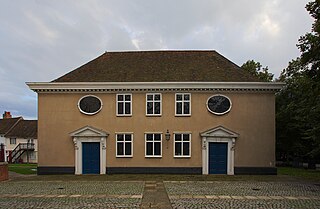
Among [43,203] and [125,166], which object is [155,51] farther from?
[43,203]

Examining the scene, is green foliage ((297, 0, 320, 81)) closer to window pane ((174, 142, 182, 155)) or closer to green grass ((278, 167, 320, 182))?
green grass ((278, 167, 320, 182))

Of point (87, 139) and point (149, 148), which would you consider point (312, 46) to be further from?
point (87, 139)

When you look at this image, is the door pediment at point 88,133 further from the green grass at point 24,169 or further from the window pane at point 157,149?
the green grass at point 24,169

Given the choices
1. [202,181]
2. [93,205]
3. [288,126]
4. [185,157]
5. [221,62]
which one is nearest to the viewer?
[93,205]

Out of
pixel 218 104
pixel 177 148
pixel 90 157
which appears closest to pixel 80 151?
pixel 90 157

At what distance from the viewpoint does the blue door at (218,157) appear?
21.6 m

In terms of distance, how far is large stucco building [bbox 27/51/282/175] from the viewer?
849 inches

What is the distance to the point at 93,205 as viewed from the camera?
11.3 m

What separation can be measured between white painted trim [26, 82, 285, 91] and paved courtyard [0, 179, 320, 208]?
672 cm

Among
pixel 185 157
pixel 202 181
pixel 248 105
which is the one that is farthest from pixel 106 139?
pixel 248 105

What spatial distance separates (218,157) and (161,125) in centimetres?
430

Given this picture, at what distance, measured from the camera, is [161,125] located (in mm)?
21906

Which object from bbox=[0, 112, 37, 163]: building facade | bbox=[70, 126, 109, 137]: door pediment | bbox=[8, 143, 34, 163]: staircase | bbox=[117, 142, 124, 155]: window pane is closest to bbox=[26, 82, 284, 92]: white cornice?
bbox=[70, 126, 109, 137]: door pediment

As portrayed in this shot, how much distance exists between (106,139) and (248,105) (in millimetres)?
9669
